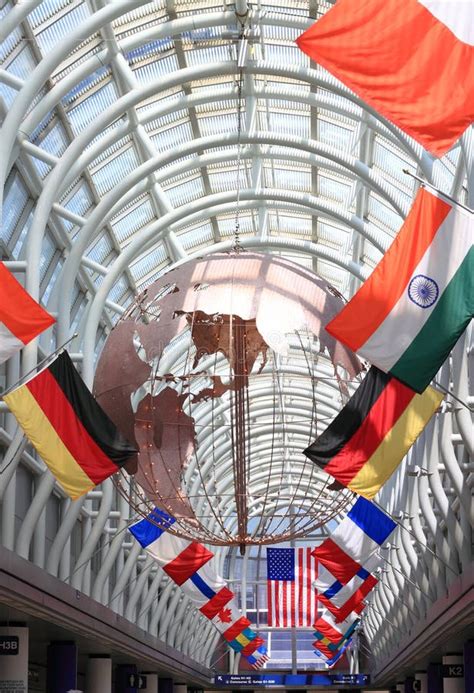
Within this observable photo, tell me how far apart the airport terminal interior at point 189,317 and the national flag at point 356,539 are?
0.18 feet

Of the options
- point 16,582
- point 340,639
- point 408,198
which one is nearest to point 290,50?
point 408,198

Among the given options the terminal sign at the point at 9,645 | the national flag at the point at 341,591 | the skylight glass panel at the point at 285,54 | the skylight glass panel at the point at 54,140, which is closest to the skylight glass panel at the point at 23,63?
the skylight glass panel at the point at 54,140

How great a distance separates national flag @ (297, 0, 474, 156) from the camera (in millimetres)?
9422

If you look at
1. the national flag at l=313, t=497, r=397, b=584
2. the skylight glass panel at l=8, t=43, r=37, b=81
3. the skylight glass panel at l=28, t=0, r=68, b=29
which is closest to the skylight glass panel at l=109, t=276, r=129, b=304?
the national flag at l=313, t=497, r=397, b=584

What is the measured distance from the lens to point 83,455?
47.8ft

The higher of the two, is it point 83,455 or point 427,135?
point 427,135

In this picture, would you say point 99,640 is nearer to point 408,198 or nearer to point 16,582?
point 16,582

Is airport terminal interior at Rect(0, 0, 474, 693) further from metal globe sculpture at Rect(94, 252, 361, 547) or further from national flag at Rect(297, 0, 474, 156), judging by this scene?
national flag at Rect(297, 0, 474, 156)

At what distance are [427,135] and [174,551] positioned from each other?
636 inches

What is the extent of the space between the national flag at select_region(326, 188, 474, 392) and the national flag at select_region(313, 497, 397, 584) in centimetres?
1304

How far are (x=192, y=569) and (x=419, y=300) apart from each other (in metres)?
14.1

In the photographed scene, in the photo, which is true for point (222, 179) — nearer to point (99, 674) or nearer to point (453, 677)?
point (99, 674)

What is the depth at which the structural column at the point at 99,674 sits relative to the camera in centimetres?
3166

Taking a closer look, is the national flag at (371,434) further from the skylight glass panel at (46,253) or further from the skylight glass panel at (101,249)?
the skylight glass panel at (101,249)
